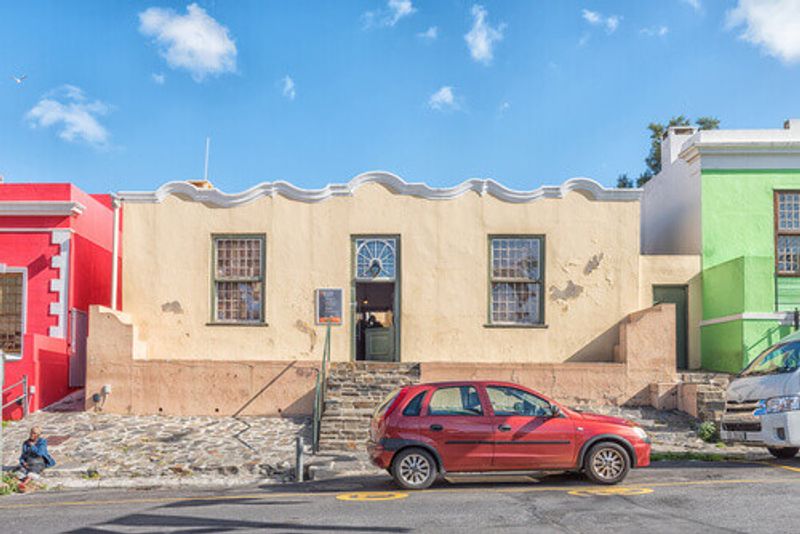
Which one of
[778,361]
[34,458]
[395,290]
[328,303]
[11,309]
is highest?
[395,290]

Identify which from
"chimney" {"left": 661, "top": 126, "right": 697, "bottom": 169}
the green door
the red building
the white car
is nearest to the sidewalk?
the white car

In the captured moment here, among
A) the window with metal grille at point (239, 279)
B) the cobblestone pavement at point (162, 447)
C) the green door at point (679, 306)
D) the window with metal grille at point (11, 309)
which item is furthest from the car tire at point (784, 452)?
the window with metal grille at point (11, 309)

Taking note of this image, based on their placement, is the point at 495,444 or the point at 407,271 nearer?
the point at 495,444

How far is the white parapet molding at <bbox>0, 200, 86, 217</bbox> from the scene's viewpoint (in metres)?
18.2

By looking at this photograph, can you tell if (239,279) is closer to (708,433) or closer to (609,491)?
(708,433)

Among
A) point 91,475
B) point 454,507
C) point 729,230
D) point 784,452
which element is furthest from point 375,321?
point 454,507

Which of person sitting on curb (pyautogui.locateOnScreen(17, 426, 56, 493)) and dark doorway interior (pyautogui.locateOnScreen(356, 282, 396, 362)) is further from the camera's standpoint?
dark doorway interior (pyautogui.locateOnScreen(356, 282, 396, 362))

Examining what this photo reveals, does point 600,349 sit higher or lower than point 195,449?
higher

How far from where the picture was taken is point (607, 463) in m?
11.0

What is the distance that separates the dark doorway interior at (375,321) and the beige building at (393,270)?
0.18ft

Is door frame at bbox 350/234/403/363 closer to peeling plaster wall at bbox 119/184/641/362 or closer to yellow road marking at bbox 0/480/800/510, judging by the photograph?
peeling plaster wall at bbox 119/184/641/362

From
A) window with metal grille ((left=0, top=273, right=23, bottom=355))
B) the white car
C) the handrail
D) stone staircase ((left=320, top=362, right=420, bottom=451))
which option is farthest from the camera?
window with metal grille ((left=0, top=273, right=23, bottom=355))

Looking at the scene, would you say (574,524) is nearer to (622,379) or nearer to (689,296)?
(622,379)

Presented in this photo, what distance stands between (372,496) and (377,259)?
8567 mm
